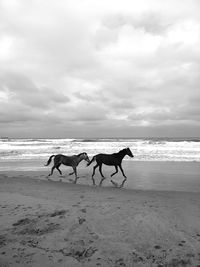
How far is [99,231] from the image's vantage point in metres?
4.52

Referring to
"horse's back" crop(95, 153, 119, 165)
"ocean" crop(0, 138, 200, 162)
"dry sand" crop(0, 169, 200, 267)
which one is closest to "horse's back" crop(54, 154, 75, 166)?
"horse's back" crop(95, 153, 119, 165)

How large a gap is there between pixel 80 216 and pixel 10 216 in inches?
61.0

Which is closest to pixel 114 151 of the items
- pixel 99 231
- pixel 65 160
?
pixel 65 160

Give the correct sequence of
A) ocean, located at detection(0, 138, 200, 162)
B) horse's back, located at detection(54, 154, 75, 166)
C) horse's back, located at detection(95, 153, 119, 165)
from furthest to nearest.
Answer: ocean, located at detection(0, 138, 200, 162), horse's back, located at detection(54, 154, 75, 166), horse's back, located at detection(95, 153, 119, 165)

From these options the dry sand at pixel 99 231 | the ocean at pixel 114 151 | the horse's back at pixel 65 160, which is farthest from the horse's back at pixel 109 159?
the ocean at pixel 114 151

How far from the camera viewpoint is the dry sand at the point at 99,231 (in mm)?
3592

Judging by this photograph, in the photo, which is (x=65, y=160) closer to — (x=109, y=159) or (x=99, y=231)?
(x=109, y=159)

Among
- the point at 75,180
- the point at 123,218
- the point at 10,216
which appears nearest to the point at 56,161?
the point at 75,180

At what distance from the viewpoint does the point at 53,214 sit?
551cm

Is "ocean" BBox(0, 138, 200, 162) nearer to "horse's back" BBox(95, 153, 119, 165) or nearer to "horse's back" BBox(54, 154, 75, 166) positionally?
"horse's back" BBox(95, 153, 119, 165)

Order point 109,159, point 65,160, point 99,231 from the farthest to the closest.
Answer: point 65,160 < point 109,159 < point 99,231

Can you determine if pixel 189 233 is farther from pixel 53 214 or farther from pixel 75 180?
pixel 75 180

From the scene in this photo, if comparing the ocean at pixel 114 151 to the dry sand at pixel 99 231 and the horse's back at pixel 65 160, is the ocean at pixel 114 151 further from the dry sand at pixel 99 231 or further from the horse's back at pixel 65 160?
the dry sand at pixel 99 231

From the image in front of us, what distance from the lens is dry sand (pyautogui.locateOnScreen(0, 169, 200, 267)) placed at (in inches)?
141
